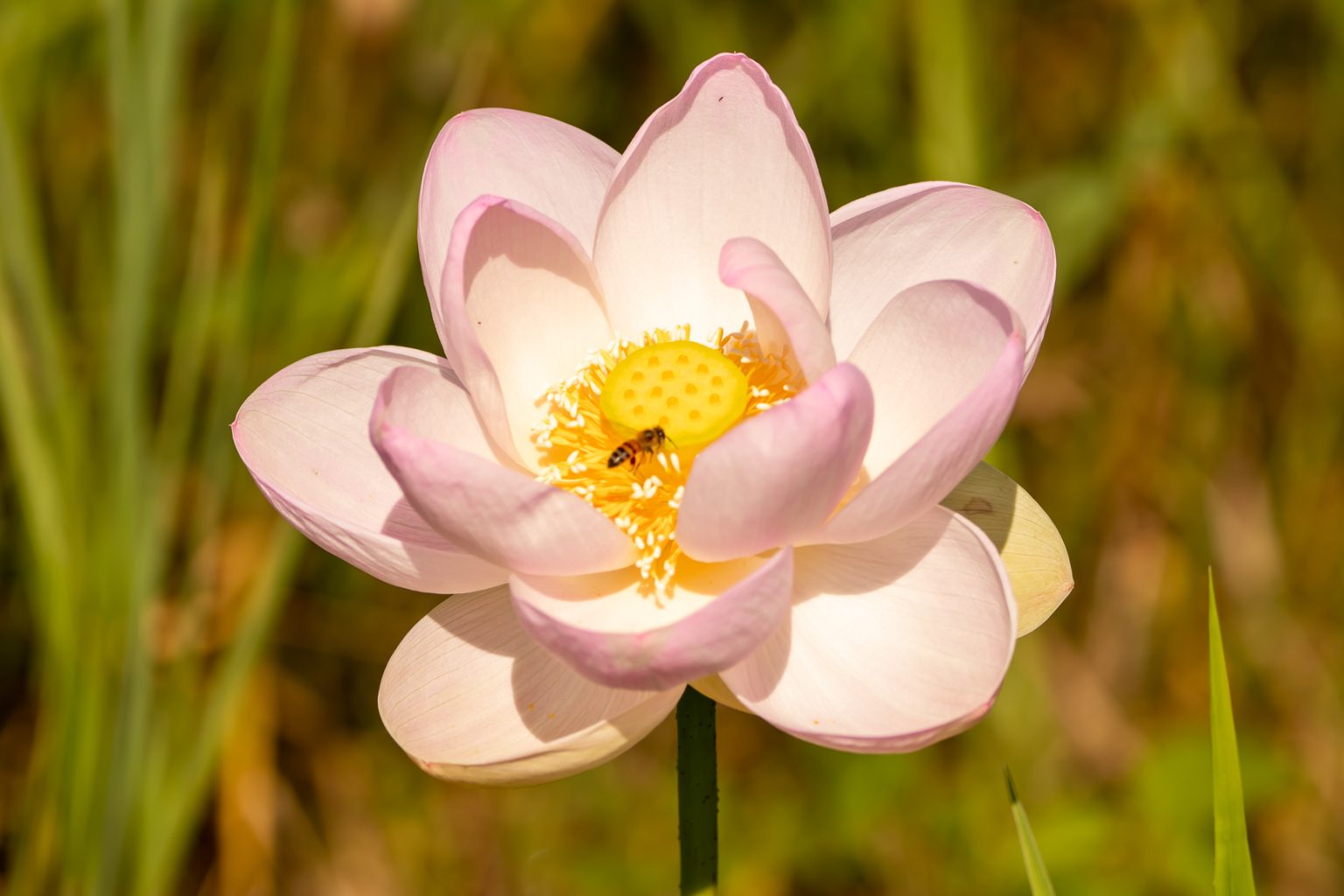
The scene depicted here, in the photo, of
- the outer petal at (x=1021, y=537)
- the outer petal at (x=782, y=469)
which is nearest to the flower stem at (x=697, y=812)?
the outer petal at (x=782, y=469)

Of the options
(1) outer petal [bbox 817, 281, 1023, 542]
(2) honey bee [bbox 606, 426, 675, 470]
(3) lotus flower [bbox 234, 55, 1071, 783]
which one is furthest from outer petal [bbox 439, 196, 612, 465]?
(1) outer petal [bbox 817, 281, 1023, 542]

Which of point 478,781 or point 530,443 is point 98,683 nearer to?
point 530,443

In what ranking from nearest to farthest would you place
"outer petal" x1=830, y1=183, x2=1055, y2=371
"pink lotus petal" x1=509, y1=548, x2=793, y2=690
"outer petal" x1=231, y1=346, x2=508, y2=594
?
1. "pink lotus petal" x1=509, y1=548, x2=793, y2=690
2. "outer petal" x1=231, y1=346, x2=508, y2=594
3. "outer petal" x1=830, y1=183, x2=1055, y2=371

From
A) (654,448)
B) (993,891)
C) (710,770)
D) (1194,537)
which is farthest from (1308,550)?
(710,770)

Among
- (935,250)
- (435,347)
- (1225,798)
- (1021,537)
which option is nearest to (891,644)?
(1021,537)

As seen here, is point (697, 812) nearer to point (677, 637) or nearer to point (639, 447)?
point (677, 637)

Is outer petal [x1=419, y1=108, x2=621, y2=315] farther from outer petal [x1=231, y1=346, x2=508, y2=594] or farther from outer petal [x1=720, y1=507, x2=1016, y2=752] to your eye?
outer petal [x1=720, y1=507, x2=1016, y2=752]
